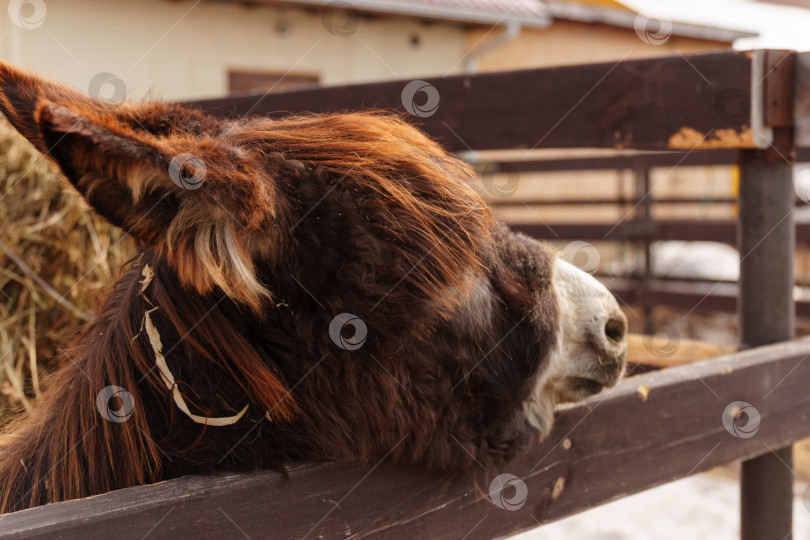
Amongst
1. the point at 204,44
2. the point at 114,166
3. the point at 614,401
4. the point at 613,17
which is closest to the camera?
the point at 114,166

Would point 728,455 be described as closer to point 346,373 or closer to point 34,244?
point 346,373

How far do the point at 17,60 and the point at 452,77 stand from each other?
18.8 ft


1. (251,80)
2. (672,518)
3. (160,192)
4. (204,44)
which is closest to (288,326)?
(160,192)

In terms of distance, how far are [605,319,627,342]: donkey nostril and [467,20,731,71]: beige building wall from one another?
10.7 meters

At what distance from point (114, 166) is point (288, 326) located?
0.42 m

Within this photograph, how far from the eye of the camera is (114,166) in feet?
2.90

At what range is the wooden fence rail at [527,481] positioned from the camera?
1.04 m

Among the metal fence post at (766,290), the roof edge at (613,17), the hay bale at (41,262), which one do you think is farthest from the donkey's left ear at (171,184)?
→ the roof edge at (613,17)

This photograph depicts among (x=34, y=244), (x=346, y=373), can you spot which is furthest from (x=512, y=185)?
(x=346, y=373)

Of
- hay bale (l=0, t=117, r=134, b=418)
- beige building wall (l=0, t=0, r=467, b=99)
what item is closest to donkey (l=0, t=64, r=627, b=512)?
hay bale (l=0, t=117, r=134, b=418)

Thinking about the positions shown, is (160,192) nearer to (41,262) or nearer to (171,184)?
(171,184)

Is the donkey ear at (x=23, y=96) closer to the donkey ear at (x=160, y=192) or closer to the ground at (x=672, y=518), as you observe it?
the donkey ear at (x=160, y=192)

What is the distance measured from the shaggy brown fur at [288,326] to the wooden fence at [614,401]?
0.09 m

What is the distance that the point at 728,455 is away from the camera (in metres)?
1.98
